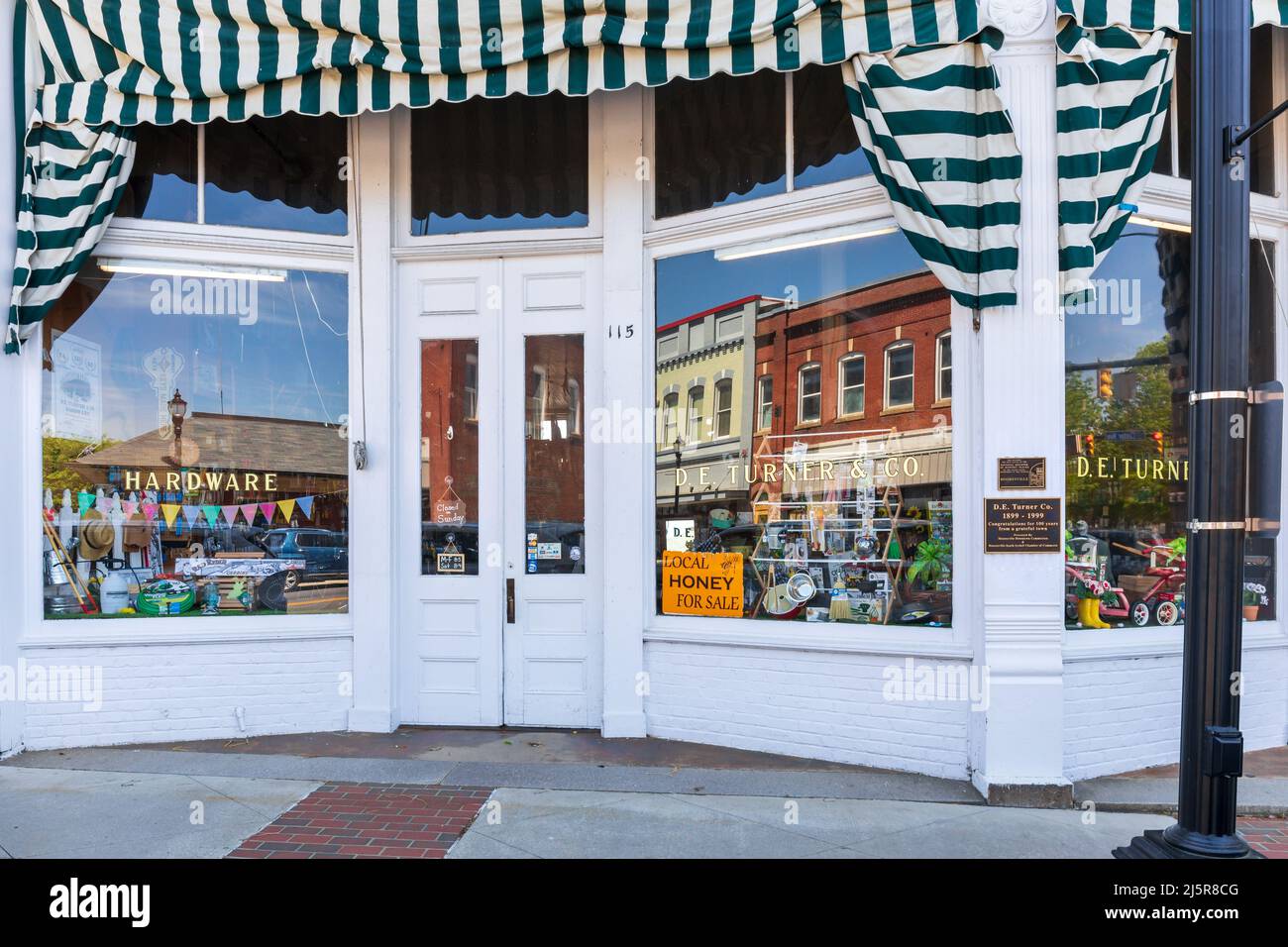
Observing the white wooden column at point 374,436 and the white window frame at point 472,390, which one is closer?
the white wooden column at point 374,436

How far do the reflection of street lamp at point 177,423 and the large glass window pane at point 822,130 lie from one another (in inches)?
190

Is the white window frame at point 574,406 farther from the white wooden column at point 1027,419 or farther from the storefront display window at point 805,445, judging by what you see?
the white wooden column at point 1027,419

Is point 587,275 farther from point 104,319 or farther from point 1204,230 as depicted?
point 1204,230

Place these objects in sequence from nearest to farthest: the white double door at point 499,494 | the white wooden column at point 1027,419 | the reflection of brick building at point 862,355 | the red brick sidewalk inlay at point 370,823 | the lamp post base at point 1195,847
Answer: the lamp post base at point 1195,847 → the red brick sidewalk inlay at point 370,823 → the white wooden column at point 1027,419 → the reflection of brick building at point 862,355 → the white double door at point 499,494

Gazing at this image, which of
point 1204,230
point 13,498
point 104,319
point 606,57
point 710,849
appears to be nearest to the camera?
point 1204,230

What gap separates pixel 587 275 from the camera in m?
6.45

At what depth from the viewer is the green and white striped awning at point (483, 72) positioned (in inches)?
201

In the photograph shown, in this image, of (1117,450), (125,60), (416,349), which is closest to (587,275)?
(416,349)

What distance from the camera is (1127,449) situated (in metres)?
5.82

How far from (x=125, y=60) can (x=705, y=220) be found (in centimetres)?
410

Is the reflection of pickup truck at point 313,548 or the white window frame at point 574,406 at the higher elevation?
the white window frame at point 574,406

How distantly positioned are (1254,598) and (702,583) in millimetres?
3898

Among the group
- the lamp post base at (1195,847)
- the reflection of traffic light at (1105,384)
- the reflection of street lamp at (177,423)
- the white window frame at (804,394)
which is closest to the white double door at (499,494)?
the white window frame at (804,394)

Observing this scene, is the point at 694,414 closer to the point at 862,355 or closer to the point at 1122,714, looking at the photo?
the point at 862,355
